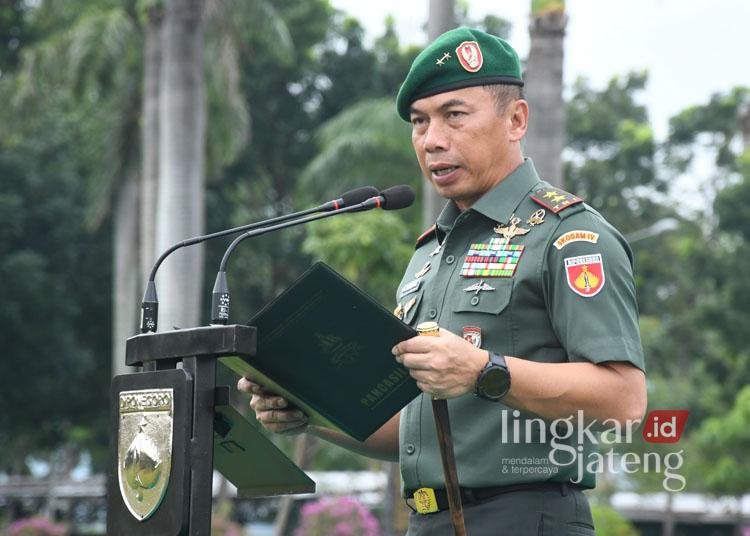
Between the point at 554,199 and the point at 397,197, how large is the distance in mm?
394

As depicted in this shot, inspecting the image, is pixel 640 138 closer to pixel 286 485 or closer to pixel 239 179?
pixel 239 179

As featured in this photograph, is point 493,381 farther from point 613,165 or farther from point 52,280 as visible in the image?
point 613,165

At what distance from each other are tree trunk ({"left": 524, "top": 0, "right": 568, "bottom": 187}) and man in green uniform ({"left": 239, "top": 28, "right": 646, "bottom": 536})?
524 centimetres

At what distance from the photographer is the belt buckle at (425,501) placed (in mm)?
3148

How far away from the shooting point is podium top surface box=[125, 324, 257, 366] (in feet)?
9.53

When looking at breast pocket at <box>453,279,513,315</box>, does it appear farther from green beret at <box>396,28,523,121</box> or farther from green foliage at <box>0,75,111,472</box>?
green foliage at <box>0,75,111,472</box>

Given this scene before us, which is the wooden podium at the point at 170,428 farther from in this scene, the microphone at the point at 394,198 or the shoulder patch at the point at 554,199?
the shoulder patch at the point at 554,199

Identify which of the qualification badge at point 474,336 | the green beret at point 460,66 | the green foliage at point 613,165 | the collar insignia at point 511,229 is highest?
the green foliage at point 613,165

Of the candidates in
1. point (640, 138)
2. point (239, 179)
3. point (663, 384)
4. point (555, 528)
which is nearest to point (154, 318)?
point (555, 528)

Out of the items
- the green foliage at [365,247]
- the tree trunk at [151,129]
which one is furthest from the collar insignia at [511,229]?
the tree trunk at [151,129]

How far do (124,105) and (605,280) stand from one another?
19.1m

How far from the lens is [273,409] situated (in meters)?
3.35

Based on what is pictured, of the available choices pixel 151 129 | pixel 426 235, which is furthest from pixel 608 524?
pixel 426 235

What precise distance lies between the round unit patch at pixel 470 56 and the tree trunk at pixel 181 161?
36.7 feet
